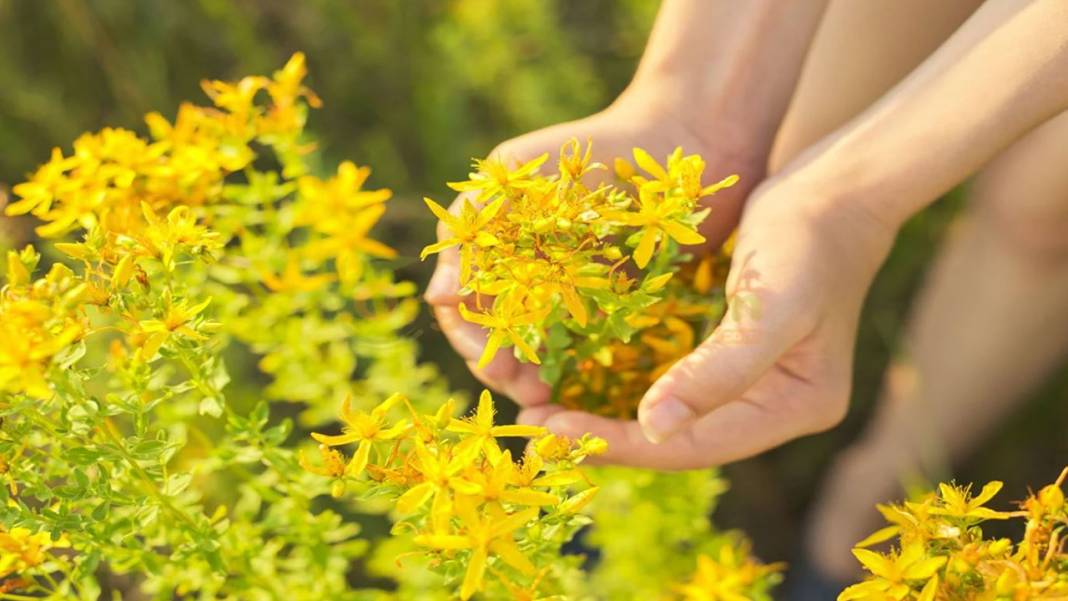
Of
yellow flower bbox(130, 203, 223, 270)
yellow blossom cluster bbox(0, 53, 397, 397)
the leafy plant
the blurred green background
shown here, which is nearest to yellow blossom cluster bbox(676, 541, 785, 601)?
the leafy plant

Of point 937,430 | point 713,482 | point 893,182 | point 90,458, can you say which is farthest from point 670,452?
point 937,430

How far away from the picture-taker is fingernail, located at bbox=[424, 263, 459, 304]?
1064mm

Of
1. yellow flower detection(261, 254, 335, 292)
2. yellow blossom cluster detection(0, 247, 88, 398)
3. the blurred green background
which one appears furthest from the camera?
the blurred green background

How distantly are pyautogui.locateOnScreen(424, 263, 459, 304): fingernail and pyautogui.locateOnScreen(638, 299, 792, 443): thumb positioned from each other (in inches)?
11.2

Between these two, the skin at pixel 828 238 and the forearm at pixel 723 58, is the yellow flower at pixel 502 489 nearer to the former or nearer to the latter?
the skin at pixel 828 238

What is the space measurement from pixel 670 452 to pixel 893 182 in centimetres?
36

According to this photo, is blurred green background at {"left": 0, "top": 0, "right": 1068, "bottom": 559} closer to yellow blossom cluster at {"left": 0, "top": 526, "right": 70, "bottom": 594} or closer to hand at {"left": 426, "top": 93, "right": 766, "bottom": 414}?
hand at {"left": 426, "top": 93, "right": 766, "bottom": 414}

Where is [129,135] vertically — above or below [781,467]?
above

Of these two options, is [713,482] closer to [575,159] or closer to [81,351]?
[575,159]

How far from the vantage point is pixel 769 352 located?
908 mm

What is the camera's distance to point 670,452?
1028 millimetres

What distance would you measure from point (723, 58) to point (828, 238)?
13.0 inches

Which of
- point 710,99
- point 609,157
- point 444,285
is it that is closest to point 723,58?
point 710,99

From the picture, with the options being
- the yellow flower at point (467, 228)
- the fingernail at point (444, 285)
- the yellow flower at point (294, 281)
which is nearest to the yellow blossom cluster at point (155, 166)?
the yellow flower at point (294, 281)
